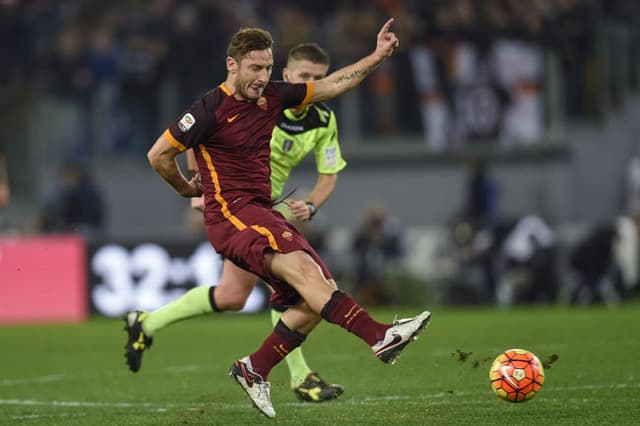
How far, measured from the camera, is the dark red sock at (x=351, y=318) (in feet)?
22.0

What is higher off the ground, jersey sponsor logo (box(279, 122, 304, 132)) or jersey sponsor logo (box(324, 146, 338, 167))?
jersey sponsor logo (box(279, 122, 304, 132))

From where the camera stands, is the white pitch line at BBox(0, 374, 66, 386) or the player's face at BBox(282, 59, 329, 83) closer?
the player's face at BBox(282, 59, 329, 83)

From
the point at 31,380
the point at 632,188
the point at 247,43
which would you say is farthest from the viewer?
the point at 632,188

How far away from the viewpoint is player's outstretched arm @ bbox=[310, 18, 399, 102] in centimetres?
730

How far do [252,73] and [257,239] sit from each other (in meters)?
0.90

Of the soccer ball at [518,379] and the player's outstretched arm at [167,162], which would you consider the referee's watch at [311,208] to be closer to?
the player's outstretched arm at [167,162]

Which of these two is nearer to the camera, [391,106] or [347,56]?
[347,56]

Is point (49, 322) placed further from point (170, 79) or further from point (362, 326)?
point (362, 326)

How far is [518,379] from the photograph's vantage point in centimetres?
708

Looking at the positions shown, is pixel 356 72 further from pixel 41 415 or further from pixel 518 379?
pixel 41 415

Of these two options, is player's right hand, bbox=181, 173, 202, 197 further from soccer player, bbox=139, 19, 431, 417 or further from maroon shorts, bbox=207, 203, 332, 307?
maroon shorts, bbox=207, 203, 332, 307

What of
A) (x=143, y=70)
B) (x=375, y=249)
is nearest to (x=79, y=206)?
(x=143, y=70)

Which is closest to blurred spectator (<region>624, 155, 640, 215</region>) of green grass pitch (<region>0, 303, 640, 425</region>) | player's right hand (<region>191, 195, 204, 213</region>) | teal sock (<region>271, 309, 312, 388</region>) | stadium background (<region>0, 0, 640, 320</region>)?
stadium background (<region>0, 0, 640, 320</region>)

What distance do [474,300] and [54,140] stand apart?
8041mm
